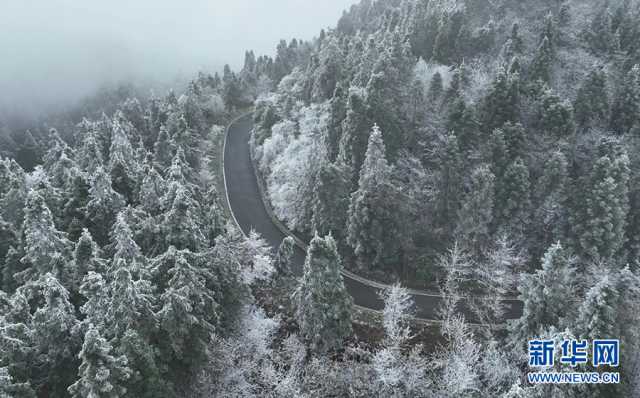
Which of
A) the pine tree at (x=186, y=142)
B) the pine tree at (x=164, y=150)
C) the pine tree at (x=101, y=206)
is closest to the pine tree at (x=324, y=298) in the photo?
the pine tree at (x=101, y=206)

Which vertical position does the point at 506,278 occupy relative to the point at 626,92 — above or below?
below

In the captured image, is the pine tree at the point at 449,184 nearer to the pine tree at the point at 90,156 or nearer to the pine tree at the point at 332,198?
the pine tree at the point at 332,198

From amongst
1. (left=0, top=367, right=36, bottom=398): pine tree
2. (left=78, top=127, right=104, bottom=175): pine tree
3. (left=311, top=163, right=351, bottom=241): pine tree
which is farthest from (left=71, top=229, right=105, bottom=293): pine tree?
(left=78, top=127, right=104, bottom=175): pine tree

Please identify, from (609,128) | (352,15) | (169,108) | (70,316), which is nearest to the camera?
(70,316)

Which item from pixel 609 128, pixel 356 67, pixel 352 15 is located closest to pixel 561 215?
pixel 609 128

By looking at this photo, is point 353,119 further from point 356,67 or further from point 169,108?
point 169,108

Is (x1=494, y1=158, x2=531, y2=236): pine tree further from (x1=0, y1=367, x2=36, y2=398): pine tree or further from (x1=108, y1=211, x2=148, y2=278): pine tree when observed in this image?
(x1=0, y1=367, x2=36, y2=398): pine tree
